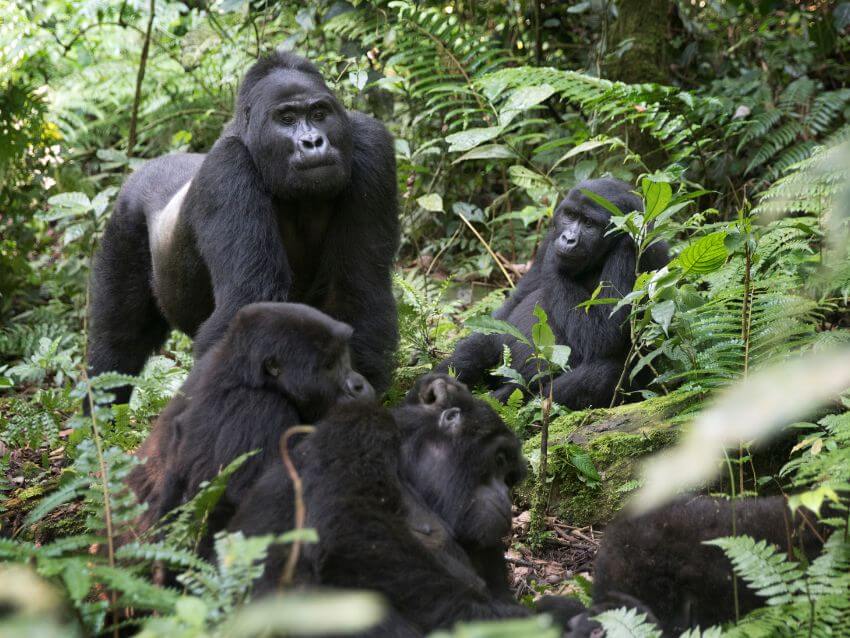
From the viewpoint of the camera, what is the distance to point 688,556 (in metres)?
3.29

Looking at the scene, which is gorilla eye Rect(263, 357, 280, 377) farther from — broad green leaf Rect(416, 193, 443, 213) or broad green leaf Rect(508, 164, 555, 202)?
broad green leaf Rect(508, 164, 555, 202)

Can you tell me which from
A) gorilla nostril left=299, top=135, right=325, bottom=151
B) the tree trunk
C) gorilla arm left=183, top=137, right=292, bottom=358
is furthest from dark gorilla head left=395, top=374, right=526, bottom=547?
the tree trunk

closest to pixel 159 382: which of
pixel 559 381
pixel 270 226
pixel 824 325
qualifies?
pixel 270 226

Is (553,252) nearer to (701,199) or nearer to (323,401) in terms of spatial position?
(701,199)

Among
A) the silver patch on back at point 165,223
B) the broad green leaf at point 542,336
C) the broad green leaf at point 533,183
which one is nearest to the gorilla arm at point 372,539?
the broad green leaf at point 542,336

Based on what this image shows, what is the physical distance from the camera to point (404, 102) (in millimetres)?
8797

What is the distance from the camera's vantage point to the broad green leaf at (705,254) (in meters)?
4.53

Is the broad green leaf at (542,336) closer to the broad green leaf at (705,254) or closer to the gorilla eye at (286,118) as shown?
the broad green leaf at (705,254)

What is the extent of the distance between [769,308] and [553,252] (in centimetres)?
182

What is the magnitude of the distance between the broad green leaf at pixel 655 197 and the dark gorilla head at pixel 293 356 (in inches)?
70.2

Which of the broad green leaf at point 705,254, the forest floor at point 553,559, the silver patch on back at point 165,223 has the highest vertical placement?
the silver patch on back at point 165,223

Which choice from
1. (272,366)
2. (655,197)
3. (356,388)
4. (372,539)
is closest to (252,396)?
(272,366)

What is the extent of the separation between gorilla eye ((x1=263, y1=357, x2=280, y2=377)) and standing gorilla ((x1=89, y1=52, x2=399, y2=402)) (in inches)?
51.1

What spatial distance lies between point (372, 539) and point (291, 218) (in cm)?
268
